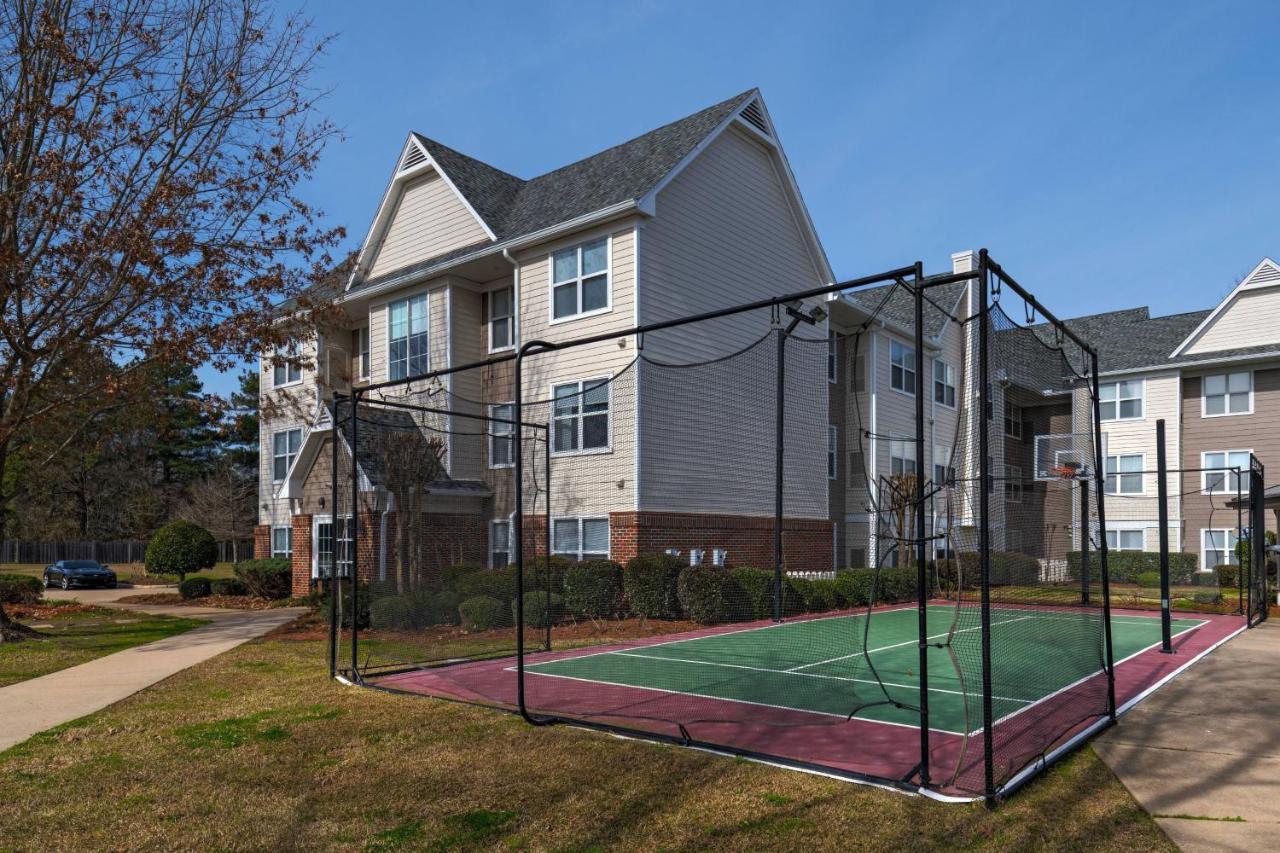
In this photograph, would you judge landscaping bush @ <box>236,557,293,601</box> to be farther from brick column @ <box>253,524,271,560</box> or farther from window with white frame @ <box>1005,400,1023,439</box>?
window with white frame @ <box>1005,400,1023,439</box>

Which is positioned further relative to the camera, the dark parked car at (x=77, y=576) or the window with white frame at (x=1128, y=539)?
the dark parked car at (x=77, y=576)

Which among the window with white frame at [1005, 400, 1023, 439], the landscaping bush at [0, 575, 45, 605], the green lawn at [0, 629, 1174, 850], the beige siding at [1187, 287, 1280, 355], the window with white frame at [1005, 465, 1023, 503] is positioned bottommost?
the landscaping bush at [0, 575, 45, 605]

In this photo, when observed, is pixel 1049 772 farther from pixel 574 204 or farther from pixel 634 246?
pixel 574 204

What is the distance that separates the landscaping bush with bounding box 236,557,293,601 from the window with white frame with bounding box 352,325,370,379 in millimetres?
5489

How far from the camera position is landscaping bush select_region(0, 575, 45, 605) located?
21.4m

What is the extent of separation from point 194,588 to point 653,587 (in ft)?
53.7

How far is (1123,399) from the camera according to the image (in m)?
31.4

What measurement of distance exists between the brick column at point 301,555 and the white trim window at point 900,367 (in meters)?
16.2

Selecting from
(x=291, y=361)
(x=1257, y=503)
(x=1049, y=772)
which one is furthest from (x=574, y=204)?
(x=1049, y=772)

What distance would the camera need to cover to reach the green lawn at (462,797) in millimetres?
4762

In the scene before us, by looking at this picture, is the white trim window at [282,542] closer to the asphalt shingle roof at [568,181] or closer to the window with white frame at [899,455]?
the asphalt shingle roof at [568,181]

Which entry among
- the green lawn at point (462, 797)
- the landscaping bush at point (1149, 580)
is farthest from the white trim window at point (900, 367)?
the green lawn at point (462, 797)

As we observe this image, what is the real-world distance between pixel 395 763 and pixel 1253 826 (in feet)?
16.6

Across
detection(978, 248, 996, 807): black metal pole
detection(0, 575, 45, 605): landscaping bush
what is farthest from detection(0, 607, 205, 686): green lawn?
detection(978, 248, 996, 807): black metal pole
